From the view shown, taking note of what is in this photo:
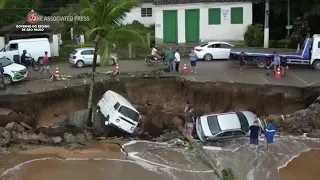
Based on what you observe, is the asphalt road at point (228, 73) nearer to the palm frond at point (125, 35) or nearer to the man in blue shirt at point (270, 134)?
the man in blue shirt at point (270, 134)

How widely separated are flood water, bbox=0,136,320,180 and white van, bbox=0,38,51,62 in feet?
44.2

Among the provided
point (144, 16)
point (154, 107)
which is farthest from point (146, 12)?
point (154, 107)

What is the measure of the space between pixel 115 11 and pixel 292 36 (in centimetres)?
Result: 1772

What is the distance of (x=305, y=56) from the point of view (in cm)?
2983

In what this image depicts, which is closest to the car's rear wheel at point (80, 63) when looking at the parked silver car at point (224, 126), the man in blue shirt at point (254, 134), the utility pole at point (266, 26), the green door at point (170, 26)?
the green door at point (170, 26)

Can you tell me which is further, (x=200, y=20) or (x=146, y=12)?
(x=146, y=12)

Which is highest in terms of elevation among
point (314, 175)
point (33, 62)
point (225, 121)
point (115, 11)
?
point (115, 11)

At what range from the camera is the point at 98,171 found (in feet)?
63.8

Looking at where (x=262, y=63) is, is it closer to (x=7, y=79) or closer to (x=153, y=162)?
(x=153, y=162)

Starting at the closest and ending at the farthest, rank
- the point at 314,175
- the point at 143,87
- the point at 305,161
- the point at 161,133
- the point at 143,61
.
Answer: the point at 314,175 → the point at 305,161 → the point at 161,133 → the point at 143,87 → the point at 143,61

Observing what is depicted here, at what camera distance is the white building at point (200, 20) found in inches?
1506

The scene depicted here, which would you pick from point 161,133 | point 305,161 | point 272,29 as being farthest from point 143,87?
point 272,29

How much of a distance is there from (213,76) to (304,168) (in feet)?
36.1

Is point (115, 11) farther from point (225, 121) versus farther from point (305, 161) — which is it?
point (305, 161)
